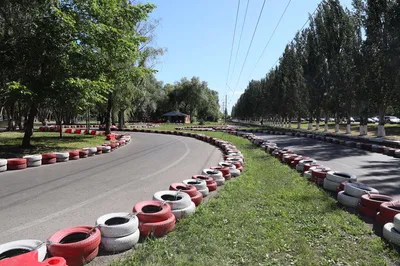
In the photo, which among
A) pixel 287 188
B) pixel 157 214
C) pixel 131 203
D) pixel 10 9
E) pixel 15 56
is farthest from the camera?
pixel 10 9

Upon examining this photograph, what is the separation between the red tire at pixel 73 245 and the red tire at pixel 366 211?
14.9 feet

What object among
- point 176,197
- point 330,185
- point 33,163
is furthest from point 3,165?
point 330,185

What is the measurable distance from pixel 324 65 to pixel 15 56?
30548 millimetres

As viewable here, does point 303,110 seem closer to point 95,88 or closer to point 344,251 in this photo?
point 95,88

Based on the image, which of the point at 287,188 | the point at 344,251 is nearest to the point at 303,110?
the point at 287,188

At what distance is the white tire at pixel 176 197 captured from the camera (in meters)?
4.80

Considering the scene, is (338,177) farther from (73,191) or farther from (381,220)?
(73,191)

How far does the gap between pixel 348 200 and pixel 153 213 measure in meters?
3.83

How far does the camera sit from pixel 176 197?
514cm

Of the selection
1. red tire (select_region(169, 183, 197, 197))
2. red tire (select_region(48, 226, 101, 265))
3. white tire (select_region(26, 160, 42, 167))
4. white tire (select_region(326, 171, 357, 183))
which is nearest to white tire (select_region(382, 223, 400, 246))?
white tire (select_region(326, 171, 357, 183))

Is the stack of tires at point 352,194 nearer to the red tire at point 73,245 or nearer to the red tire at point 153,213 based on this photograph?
the red tire at point 153,213

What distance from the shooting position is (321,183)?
24.2ft

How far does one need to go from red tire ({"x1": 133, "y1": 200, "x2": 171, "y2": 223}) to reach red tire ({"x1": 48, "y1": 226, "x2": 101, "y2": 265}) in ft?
2.35

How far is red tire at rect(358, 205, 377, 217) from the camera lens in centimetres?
508
